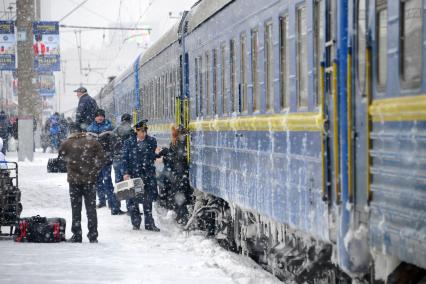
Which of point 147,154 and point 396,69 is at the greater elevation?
point 396,69

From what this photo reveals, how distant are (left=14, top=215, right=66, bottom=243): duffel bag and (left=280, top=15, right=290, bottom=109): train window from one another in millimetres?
5121

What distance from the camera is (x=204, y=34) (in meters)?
14.5

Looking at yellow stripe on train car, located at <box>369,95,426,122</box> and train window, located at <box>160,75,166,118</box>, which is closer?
yellow stripe on train car, located at <box>369,95,426,122</box>

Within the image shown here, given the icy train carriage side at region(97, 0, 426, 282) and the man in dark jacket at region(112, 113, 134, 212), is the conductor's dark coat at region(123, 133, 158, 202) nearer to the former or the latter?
the man in dark jacket at region(112, 113, 134, 212)

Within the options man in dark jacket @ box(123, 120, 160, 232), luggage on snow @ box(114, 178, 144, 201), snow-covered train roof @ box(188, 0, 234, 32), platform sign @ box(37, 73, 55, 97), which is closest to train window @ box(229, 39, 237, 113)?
snow-covered train roof @ box(188, 0, 234, 32)

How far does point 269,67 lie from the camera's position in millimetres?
10211

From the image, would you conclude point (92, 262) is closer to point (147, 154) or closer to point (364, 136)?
point (147, 154)

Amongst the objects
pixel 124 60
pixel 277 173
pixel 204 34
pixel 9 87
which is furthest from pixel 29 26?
pixel 124 60

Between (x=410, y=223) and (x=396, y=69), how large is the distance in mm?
962

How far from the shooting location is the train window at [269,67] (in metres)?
10.0

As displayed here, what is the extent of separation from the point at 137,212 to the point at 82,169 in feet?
7.42

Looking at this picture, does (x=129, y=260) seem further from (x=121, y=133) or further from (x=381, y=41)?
(x=381, y=41)

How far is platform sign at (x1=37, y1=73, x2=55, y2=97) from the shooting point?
162 feet

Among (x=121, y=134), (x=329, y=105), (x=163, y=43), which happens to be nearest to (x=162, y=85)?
(x=163, y=43)
